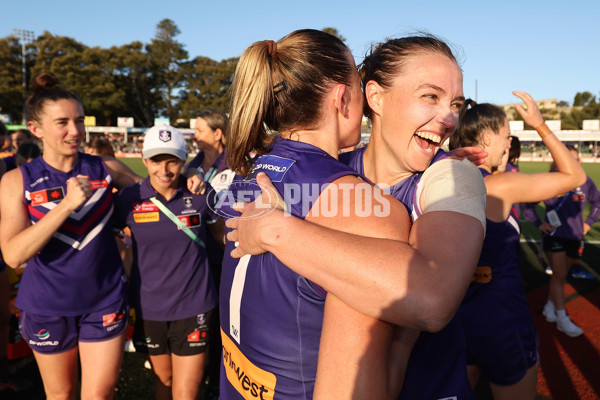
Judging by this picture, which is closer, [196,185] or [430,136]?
[430,136]

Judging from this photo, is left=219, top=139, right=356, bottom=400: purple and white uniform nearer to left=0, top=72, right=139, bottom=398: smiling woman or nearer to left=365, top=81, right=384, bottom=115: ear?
left=365, top=81, right=384, bottom=115: ear

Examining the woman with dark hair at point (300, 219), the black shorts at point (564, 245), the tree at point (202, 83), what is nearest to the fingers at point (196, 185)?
the woman with dark hair at point (300, 219)

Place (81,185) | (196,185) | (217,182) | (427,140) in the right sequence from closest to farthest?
(427,140) → (81,185) → (196,185) → (217,182)

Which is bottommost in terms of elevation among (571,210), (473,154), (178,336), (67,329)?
(178,336)

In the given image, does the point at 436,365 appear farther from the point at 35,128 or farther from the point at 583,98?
the point at 583,98

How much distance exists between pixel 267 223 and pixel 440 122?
38.2 inches

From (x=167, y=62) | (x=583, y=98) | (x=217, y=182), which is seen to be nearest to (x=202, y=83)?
(x=167, y=62)

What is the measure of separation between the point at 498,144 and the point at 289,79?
220cm

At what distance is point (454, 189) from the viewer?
1.29 metres

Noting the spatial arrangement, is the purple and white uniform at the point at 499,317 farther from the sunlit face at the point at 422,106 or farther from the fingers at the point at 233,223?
the fingers at the point at 233,223

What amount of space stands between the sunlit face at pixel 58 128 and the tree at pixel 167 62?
60.8m

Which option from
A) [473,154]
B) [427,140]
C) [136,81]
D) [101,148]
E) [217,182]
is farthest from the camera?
[136,81]

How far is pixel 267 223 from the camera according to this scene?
1.25 m

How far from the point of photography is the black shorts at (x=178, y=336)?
3.44m
